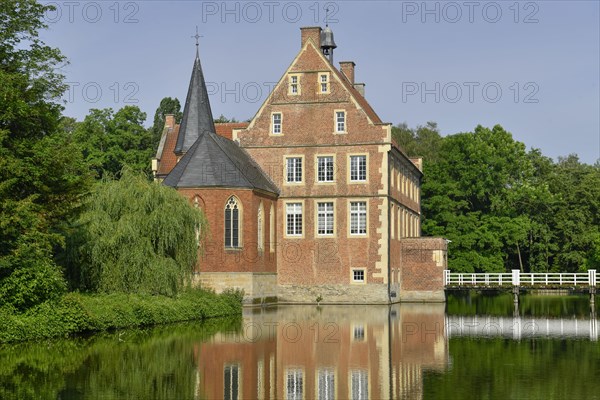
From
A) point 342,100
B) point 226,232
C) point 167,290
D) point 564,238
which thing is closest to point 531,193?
point 564,238

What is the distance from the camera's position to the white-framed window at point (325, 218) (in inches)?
1663

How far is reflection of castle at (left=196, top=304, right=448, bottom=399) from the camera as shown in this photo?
574 inches

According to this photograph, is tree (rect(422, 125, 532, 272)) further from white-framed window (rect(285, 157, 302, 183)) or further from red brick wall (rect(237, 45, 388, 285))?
white-framed window (rect(285, 157, 302, 183))

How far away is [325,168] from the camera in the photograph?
1667 inches

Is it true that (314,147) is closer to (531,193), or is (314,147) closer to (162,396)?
(531,193)

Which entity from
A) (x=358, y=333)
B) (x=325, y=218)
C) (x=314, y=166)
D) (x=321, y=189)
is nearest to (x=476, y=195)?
(x=325, y=218)

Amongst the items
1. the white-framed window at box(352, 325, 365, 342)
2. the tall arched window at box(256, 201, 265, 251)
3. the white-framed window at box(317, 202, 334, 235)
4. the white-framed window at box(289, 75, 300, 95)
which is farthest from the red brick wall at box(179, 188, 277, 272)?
the white-framed window at box(352, 325, 365, 342)

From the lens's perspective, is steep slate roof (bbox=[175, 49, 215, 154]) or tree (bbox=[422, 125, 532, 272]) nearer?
steep slate roof (bbox=[175, 49, 215, 154])

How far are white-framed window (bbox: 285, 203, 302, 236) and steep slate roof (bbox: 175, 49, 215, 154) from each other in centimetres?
715

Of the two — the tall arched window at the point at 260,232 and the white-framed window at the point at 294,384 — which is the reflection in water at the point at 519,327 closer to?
the white-framed window at the point at 294,384

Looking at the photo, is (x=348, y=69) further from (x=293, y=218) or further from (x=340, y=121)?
(x=293, y=218)

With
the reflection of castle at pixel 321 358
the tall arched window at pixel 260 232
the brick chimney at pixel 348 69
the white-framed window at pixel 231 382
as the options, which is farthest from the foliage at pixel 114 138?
the white-framed window at pixel 231 382

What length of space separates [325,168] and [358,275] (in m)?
5.25

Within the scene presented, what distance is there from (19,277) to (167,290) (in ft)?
23.0
